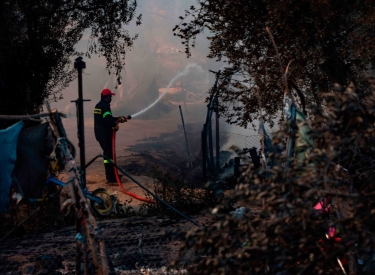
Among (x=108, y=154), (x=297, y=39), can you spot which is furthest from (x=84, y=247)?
(x=108, y=154)

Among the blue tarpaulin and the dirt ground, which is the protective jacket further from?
the blue tarpaulin

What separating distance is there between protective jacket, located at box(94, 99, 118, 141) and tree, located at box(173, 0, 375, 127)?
2.65 m

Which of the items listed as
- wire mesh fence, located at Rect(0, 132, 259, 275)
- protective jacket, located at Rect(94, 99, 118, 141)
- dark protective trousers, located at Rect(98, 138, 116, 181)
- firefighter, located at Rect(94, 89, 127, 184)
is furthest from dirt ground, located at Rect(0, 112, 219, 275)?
protective jacket, located at Rect(94, 99, 118, 141)

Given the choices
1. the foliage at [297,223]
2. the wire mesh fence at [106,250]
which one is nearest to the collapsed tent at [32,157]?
the wire mesh fence at [106,250]

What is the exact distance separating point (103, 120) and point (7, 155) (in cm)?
582

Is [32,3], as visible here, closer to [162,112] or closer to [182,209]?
[182,209]

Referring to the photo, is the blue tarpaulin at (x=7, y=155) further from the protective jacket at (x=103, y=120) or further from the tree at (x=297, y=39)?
the protective jacket at (x=103, y=120)

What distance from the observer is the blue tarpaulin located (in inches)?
206

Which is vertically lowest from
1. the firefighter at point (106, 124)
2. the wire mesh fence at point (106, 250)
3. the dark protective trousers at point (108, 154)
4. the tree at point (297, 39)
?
the wire mesh fence at point (106, 250)

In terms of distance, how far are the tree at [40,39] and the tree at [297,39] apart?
120 inches

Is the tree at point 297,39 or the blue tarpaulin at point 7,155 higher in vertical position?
the tree at point 297,39

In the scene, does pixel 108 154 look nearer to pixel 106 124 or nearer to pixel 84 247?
pixel 106 124

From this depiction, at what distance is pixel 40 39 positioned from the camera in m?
11.0

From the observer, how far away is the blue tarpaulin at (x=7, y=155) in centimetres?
524
